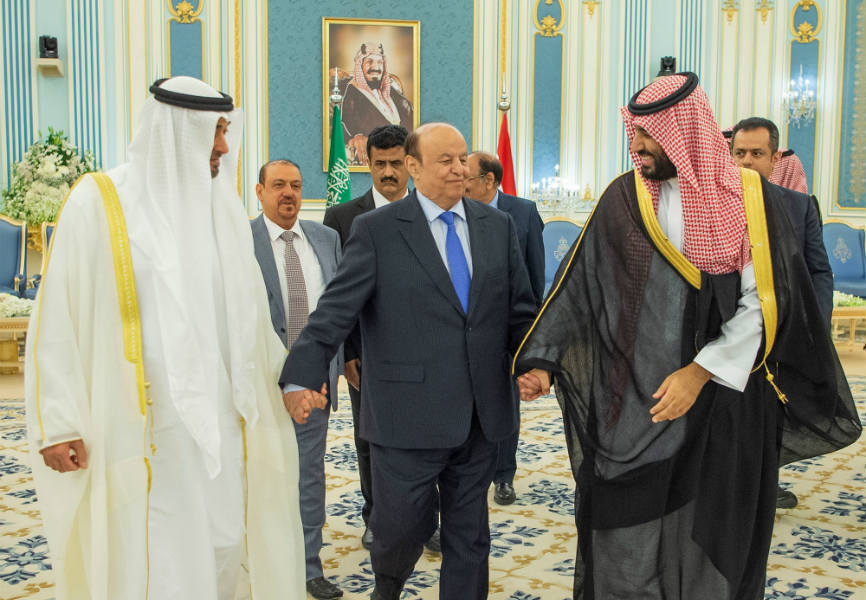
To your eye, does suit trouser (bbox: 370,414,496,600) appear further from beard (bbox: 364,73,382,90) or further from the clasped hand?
beard (bbox: 364,73,382,90)

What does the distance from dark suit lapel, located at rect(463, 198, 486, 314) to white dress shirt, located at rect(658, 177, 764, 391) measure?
552mm

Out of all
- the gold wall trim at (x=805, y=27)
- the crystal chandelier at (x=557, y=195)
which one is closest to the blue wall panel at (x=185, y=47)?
the crystal chandelier at (x=557, y=195)

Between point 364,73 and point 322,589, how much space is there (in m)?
8.44

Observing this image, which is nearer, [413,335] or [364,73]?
[413,335]

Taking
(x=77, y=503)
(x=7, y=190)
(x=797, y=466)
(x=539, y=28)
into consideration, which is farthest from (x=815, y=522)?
(x=7, y=190)

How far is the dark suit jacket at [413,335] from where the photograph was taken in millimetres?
2570

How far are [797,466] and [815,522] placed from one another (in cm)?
107

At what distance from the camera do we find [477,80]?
10867 mm

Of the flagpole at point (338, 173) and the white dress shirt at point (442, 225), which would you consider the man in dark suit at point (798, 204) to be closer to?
the white dress shirt at point (442, 225)

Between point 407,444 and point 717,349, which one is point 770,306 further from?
point 407,444

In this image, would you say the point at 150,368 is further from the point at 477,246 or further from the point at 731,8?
the point at 731,8

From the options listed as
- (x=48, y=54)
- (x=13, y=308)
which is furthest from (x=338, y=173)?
(x=48, y=54)

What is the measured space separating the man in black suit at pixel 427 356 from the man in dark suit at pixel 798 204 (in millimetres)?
1473

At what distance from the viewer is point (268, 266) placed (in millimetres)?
3242
